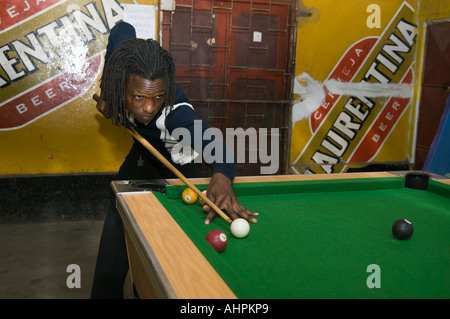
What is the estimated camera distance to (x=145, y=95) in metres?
1.79

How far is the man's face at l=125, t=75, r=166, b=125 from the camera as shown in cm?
178

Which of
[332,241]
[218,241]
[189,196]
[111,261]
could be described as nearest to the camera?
[218,241]

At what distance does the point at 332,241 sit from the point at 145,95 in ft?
3.24

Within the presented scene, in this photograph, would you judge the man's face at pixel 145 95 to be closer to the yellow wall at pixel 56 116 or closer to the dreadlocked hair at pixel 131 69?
the dreadlocked hair at pixel 131 69

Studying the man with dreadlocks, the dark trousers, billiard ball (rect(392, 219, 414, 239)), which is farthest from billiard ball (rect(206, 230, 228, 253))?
the dark trousers

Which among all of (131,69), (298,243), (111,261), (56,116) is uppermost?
Answer: (131,69)

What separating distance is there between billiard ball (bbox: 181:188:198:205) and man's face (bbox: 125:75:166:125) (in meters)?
0.40

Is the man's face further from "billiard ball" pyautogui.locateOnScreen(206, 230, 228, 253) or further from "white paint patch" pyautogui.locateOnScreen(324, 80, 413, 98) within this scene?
"white paint patch" pyautogui.locateOnScreen(324, 80, 413, 98)

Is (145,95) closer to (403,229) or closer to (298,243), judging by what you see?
(298,243)

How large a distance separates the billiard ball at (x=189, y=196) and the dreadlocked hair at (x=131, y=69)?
52cm

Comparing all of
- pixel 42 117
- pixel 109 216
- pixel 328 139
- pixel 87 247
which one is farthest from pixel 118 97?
pixel 328 139

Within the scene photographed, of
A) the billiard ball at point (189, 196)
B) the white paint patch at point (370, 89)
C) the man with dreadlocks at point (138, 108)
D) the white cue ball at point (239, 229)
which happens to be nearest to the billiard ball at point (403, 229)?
the white cue ball at point (239, 229)

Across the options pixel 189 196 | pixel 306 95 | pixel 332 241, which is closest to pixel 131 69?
pixel 189 196

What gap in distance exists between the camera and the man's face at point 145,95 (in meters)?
1.78
